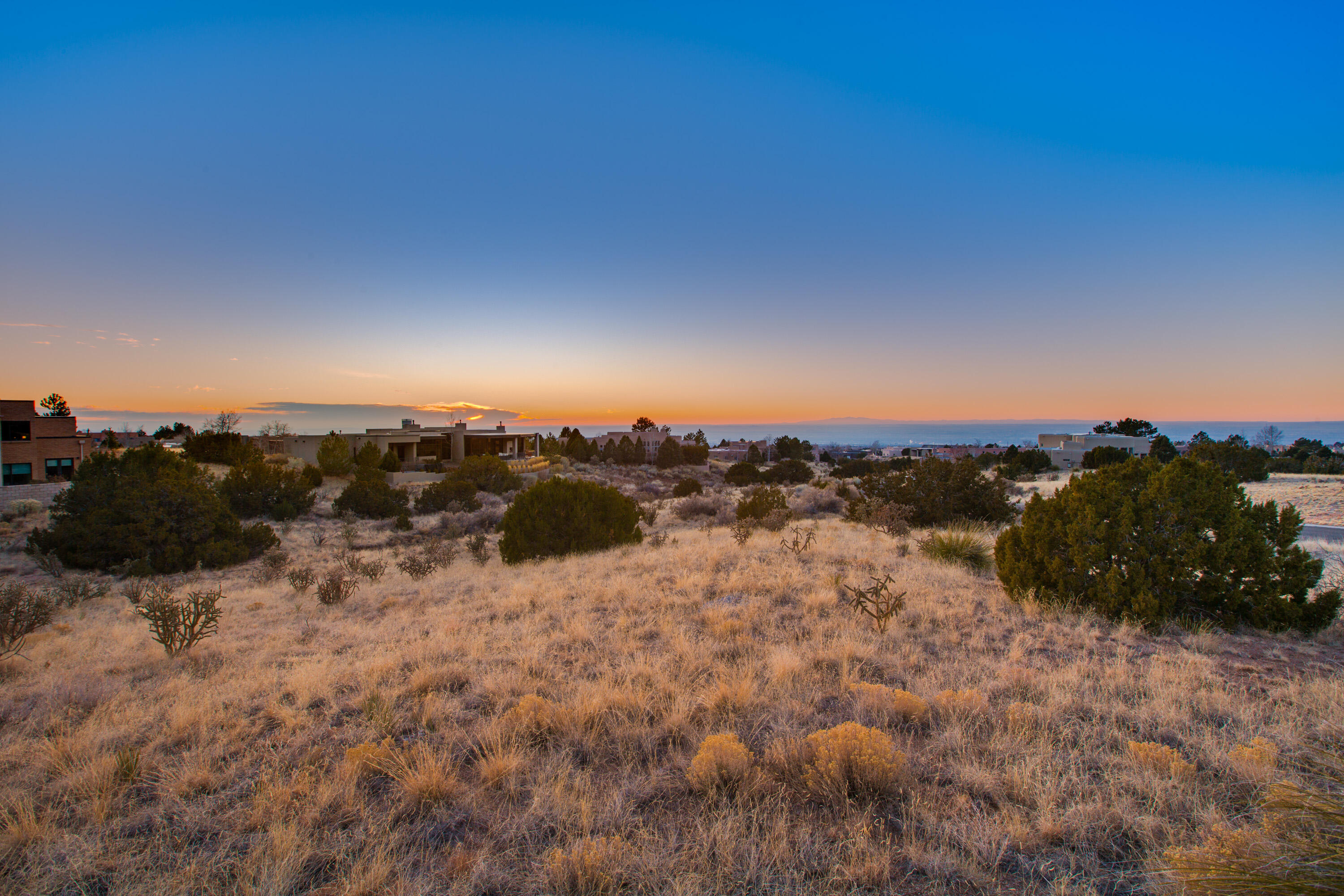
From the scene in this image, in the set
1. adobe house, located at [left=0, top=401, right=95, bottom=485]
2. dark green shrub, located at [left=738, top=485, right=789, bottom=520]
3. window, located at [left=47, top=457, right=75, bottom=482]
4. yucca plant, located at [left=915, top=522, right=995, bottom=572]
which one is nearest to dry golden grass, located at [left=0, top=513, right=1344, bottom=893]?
yucca plant, located at [left=915, top=522, right=995, bottom=572]

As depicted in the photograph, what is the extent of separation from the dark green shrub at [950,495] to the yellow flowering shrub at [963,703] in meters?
11.1

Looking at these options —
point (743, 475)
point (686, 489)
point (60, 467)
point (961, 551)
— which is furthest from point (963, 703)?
point (60, 467)

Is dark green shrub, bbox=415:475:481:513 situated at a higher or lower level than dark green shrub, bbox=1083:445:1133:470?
lower

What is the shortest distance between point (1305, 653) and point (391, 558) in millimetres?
15526

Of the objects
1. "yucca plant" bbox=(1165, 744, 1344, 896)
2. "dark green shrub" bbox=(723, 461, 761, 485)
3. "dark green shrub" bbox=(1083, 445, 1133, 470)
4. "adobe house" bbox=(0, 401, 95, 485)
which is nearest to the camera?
"yucca plant" bbox=(1165, 744, 1344, 896)

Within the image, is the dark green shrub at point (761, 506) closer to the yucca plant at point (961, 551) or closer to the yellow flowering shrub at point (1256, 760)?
the yucca plant at point (961, 551)

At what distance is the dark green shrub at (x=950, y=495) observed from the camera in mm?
14578

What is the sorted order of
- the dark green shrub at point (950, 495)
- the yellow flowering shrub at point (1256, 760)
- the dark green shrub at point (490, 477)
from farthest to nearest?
the dark green shrub at point (490, 477) → the dark green shrub at point (950, 495) → the yellow flowering shrub at point (1256, 760)

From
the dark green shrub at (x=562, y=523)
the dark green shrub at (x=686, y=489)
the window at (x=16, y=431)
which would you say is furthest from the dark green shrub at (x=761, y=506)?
the window at (x=16, y=431)

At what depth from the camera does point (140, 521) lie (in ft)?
44.1

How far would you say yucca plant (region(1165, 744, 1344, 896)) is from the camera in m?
1.91

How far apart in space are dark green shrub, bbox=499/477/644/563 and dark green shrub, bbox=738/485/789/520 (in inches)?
154

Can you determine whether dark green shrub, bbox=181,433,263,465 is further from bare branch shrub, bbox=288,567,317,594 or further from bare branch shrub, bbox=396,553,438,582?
bare branch shrub, bbox=396,553,438,582

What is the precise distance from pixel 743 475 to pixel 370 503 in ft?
67.1
